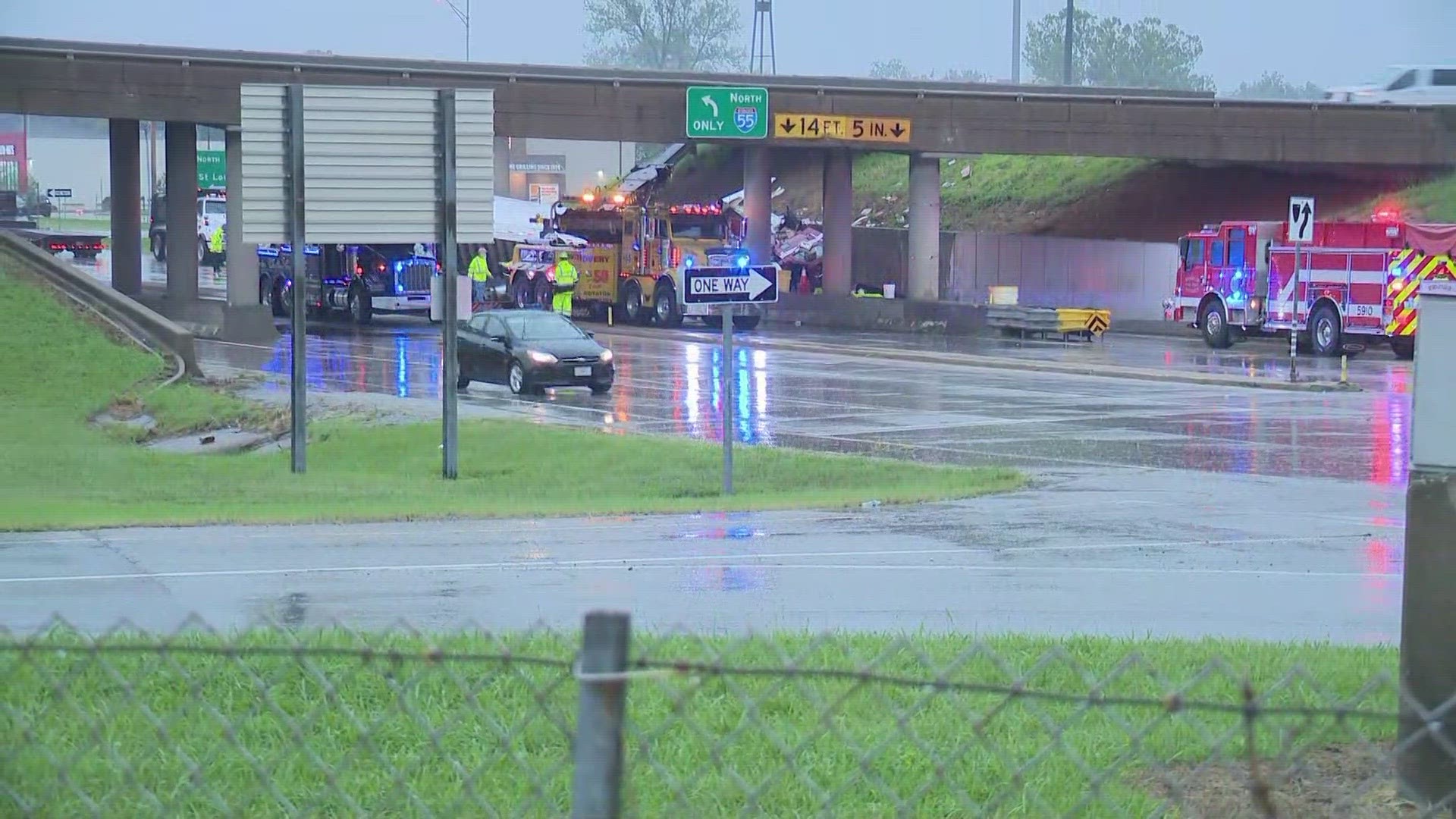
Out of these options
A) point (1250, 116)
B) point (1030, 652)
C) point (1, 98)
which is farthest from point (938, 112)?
point (1030, 652)

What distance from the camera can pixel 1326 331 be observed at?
4144 centimetres

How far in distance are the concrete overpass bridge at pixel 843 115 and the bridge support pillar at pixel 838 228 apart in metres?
0.05

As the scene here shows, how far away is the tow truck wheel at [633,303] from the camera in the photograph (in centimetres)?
5244

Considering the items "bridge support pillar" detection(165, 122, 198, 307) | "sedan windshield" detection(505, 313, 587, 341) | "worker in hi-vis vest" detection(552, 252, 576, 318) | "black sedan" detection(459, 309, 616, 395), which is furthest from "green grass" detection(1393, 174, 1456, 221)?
"bridge support pillar" detection(165, 122, 198, 307)

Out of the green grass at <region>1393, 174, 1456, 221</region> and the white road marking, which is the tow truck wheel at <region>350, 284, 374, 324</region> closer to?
the green grass at <region>1393, 174, 1456, 221</region>

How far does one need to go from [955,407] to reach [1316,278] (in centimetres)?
1591

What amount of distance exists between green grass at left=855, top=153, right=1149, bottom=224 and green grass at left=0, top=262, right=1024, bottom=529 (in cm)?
4245

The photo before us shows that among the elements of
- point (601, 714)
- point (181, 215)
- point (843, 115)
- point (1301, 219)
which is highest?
point (843, 115)

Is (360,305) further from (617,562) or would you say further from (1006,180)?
(617,562)

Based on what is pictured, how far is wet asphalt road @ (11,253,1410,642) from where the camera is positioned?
11227mm

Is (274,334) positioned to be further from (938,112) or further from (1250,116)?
(1250,116)

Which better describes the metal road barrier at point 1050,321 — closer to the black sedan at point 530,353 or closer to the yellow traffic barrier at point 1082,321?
the yellow traffic barrier at point 1082,321

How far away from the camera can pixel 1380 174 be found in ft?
187

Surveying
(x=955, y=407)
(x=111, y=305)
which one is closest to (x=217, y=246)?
(x=111, y=305)
